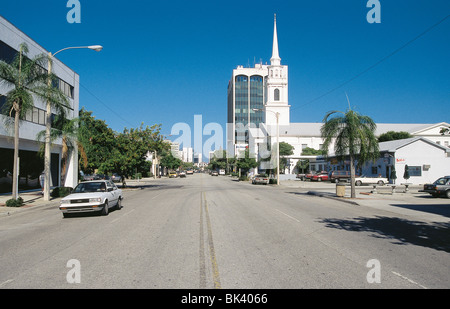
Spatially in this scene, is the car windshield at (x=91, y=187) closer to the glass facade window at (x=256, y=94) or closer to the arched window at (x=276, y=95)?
the arched window at (x=276, y=95)

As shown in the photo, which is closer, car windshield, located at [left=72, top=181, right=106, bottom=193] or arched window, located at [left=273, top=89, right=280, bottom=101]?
car windshield, located at [left=72, top=181, right=106, bottom=193]

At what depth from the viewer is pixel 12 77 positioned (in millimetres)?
19047

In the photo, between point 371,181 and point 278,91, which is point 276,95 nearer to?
point 278,91

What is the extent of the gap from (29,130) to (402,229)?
27199mm

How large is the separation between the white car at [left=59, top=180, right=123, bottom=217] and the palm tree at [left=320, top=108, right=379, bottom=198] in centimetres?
1536

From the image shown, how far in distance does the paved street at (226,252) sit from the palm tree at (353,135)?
10419mm

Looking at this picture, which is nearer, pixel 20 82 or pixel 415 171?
pixel 20 82

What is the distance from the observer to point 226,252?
25.4ft

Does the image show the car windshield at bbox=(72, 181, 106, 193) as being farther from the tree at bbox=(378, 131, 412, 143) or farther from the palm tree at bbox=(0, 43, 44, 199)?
the tree at bbox=(378, 131, 412, 143)

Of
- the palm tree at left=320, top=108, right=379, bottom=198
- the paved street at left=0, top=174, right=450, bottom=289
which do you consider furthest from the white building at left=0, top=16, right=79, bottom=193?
the palm tree at left=320, top=108, right=379, bottom=198

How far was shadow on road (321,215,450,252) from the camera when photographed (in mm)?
9328

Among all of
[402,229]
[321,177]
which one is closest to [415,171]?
[321,177]

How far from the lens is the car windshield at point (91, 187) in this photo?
15180 millimetres
